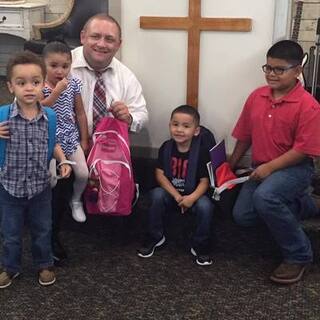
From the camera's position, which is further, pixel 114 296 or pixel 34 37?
pixel 34 37

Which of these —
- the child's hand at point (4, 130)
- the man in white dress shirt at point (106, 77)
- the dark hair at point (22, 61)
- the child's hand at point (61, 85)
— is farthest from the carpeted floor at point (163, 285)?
the dark hair at point (22, 61)

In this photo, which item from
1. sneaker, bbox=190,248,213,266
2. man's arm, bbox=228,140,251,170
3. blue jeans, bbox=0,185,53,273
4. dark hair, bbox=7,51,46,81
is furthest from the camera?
man's arm, bbox=228,140,251,170

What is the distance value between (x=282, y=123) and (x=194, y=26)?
708mm

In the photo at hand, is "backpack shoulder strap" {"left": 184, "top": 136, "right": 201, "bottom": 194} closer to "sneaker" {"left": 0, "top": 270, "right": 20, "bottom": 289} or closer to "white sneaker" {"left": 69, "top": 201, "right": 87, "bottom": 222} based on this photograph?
"white sneaker" {"left": 69, "top": 201, "right": 87, "bottom": 222}

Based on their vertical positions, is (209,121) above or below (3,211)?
above

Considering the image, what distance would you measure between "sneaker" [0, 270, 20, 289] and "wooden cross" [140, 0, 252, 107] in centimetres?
122

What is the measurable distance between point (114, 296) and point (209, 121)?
107 centimetres

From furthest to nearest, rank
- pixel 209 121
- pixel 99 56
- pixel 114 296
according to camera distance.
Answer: pixel 209 121
pixel 99 56
pixel 114 296

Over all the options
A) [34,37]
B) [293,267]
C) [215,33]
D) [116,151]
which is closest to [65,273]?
[116,151]

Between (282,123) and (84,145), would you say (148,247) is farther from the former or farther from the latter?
(282,123)

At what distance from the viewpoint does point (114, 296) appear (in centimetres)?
221

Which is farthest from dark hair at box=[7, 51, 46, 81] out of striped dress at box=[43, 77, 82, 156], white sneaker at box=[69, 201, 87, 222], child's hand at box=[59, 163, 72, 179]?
white sneaker at box=[69, 201, 87, 222]

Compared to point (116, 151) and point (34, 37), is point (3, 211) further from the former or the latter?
point (34, 37)

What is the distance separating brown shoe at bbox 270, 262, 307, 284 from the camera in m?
2.29
